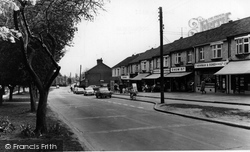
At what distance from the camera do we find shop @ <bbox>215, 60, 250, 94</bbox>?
867 inches

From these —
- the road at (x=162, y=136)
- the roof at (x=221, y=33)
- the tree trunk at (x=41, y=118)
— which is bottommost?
the road at (x=162, y=136)

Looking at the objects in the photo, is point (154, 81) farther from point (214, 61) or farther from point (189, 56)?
point (214, 61)

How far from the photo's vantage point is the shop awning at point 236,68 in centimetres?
2132

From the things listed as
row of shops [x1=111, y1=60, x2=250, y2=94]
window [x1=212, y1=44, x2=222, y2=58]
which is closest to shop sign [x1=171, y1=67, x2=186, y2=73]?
row of shops [x1=111, y1=60, x2=250, y2=94]

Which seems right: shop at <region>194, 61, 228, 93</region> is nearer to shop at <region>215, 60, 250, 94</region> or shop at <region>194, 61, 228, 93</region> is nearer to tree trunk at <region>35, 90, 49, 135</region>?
shop at <region>215, 60, 250, 94</region>

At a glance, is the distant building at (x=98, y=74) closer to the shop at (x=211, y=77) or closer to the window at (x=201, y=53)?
the shop at (x=211, y=77)

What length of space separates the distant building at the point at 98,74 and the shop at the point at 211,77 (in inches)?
1826

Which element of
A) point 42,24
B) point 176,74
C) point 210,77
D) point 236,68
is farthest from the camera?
point 176,74

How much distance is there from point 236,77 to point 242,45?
332 cm

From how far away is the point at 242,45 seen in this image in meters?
23.2

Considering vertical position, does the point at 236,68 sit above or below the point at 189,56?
below

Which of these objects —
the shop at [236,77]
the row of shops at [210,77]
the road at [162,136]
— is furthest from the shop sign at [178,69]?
the road at [162,136]

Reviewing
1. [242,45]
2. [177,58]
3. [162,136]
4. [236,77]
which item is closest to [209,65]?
[236,77]

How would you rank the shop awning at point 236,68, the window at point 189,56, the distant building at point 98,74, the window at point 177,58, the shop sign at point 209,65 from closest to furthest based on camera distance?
the shop awning at point 236,68
the shop sign at point 209,65
the window at point 189,56
the window at point 177,58
the distant building at point 98,74
